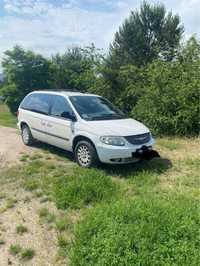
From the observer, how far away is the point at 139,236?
3.31 m

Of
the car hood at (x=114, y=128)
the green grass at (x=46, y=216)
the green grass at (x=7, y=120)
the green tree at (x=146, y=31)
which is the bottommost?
the green grass at (x=7, y=120)

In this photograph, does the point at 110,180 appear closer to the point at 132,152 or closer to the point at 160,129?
the point at 132,152

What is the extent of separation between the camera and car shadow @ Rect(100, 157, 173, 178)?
246 inches

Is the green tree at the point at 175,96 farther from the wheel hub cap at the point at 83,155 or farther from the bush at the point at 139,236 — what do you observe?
the bush at the point at 139,236

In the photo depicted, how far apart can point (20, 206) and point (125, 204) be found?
1.75 meters

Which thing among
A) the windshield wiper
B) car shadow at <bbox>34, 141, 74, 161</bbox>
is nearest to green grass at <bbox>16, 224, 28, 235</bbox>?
the windshield wiper

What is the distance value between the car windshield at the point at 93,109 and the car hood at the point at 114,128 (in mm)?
275

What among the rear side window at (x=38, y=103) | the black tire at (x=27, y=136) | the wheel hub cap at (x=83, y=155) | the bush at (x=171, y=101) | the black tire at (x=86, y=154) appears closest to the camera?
the black tire at (x=86, y=154)

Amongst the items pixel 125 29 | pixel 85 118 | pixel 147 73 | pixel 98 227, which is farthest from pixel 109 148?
pixel 125 29

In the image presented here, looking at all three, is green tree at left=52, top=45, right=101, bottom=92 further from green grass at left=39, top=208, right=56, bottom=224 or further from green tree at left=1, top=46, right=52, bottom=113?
green grass at left=39, top=208, right=56, bottom=224

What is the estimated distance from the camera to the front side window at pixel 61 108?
22.5 ft

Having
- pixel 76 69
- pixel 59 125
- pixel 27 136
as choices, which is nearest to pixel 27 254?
pixel 59 125

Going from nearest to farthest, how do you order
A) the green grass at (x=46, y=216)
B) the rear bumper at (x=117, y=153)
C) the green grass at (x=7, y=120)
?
the green grass at (x=46, y=216) < the rear bumper at (x=117, y=153) < the green grass at (x=7, y=120)

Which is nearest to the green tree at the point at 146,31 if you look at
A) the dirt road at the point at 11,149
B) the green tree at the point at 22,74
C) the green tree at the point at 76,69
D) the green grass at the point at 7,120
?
the green tree at the point at 76,69
